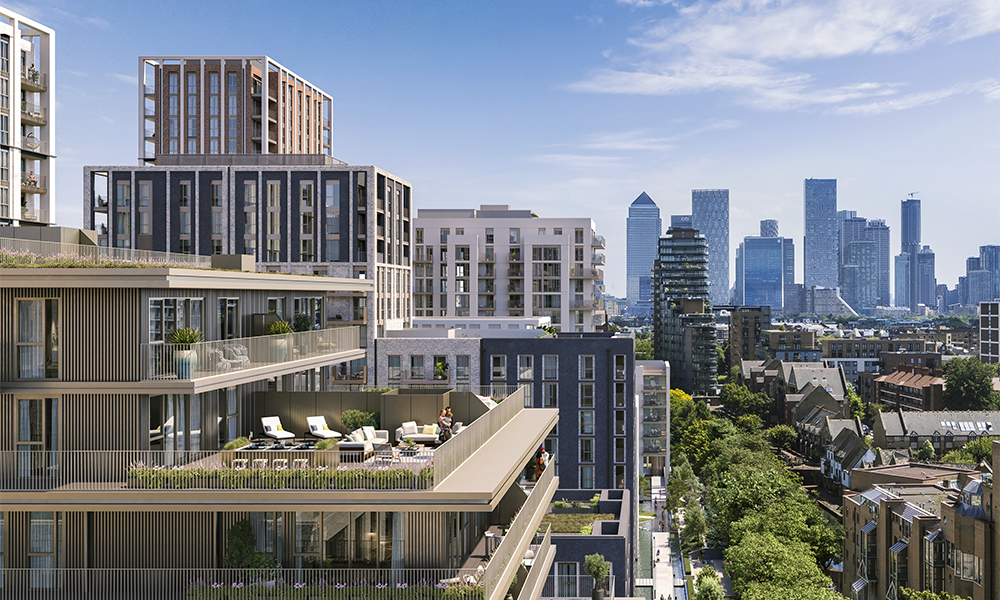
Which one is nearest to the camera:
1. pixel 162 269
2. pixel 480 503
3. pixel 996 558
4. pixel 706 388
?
pixel 480 503

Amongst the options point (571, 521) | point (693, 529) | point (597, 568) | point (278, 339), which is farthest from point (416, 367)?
point (278, 339)

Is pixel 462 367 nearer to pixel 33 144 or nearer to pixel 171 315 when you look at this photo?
pixel 171 315

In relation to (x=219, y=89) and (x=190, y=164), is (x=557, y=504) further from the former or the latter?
(x=219, y=89)

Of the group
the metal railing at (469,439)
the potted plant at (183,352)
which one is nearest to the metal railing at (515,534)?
the metal railing at (469,439)

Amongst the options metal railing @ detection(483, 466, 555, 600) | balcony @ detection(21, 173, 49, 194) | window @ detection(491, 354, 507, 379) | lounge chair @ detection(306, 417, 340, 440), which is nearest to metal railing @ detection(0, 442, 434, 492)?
metal railing @ detection(483, 466, 555, 600)

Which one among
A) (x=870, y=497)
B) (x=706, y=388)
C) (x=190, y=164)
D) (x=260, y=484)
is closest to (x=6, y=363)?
(x=260, y=484)

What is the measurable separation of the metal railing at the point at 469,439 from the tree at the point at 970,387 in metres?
125

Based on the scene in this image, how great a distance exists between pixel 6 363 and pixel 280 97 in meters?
75.9

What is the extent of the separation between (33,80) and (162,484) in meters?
62.8

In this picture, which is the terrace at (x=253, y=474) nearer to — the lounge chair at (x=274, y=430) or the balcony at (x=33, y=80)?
the lounge chair at (x=274, y=430)

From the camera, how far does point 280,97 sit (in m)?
90.8

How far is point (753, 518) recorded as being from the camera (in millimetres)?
57281

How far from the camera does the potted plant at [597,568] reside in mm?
33019

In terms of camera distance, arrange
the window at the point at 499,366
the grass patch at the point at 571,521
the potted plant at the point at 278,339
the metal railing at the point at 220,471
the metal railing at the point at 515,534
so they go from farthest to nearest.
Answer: the window at the point at 499,366 → the grass patch at the point at 571,521 → the potted plant at the point at 278,339 → the metal railing at the point at 515,534 → the metal railing at the point at 220,471
